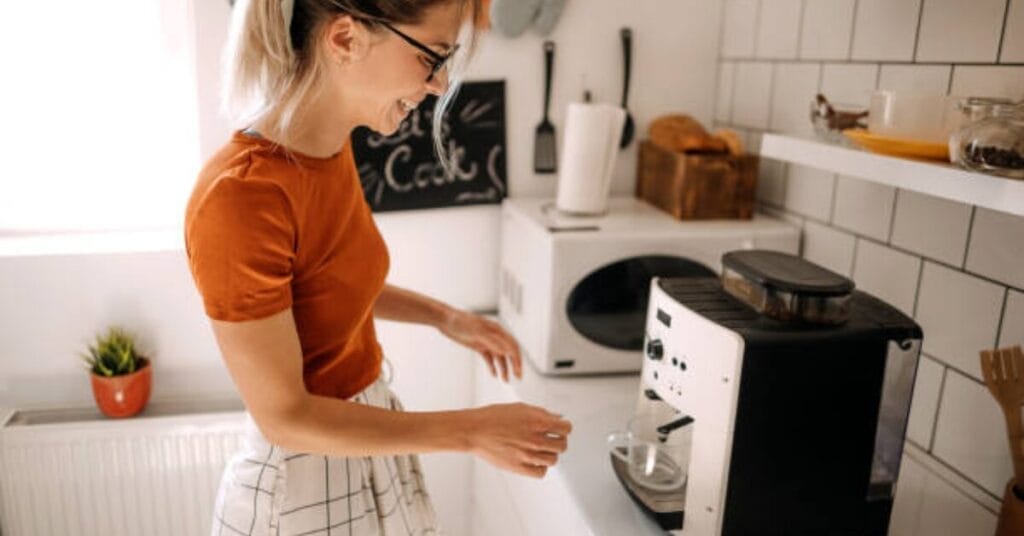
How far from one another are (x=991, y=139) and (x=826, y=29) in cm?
63

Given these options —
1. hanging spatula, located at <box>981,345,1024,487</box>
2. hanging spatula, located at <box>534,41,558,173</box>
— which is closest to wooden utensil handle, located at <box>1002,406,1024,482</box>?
hanging spatula, located at <box>981,345,1024,487</box>

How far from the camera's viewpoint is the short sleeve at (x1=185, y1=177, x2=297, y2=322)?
80 cm

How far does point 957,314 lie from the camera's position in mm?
1171

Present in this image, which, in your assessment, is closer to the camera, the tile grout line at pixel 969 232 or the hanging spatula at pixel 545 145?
the tile grout line at pixel 969 232

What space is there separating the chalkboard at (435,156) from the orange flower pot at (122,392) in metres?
0.58

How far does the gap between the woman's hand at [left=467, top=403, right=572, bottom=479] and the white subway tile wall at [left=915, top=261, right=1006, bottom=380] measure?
64 cm

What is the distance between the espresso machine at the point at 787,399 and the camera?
3.00 feet

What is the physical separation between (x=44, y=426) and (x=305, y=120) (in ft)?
3.38

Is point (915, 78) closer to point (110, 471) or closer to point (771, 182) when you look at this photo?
point (771, 182)

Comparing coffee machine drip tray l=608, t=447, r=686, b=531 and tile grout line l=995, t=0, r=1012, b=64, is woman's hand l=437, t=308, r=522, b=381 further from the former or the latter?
tile grout line l=995, t=0, r=1012, b=64

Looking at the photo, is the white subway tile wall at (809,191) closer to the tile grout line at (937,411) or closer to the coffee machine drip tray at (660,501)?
the tile grout line at (937,411)

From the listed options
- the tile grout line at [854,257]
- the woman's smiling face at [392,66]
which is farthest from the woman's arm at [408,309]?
the tile grout line at [854,257]

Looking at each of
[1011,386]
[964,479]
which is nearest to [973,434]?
[964,479]

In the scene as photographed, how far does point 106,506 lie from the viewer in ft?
5.23
